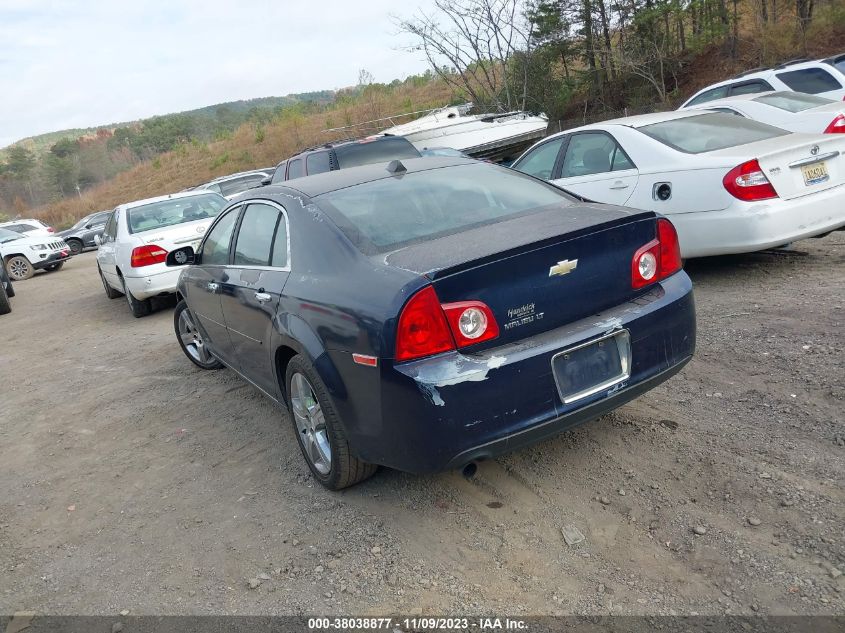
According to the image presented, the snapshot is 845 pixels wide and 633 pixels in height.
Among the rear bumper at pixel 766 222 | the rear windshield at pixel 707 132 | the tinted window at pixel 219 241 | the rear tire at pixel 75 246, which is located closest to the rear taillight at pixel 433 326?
the tinted window at pixel 219 241

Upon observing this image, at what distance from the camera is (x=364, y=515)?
11.6ft

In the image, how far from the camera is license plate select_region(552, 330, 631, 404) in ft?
10.3

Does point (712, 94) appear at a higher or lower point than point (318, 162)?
lower

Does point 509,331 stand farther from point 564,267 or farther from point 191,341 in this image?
point 191,341

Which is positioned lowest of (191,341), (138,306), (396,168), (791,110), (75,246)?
(75,246)

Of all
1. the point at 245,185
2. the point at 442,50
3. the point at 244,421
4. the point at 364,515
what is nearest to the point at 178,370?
the point at 244,421

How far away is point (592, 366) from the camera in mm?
3217

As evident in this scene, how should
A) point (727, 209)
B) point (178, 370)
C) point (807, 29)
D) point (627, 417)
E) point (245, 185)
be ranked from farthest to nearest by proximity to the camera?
point (807, 29) → point (245, 185) → point (178, 370) → point (727, 209) → point (627, 417)

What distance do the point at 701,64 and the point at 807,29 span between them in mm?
3205

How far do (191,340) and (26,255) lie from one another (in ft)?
48.9

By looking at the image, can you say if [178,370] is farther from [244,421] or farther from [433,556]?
[433,556]

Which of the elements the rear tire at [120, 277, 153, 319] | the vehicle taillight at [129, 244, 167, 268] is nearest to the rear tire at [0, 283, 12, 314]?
the rear tire at [120, 277, 153, 319]

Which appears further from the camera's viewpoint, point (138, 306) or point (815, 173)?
point (138, 306)

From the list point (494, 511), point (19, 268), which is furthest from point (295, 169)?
point (19, 268)
